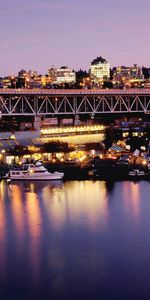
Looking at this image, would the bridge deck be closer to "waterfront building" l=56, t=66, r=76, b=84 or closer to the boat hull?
the boat hull

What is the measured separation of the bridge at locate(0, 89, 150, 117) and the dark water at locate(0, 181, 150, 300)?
21.7 ft

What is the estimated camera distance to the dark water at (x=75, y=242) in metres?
6.54

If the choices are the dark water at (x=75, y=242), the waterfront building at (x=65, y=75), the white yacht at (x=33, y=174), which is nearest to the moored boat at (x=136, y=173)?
the dark water at (x=75, y=242)

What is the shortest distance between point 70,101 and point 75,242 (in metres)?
12.7

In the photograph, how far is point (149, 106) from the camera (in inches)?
908

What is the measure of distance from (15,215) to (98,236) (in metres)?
1.89

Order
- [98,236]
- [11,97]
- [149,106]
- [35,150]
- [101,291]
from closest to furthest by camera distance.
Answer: [101,291] → [98,236] → [35,150] → [11,97] → [149,106]

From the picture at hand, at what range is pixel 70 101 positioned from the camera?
67.5 ft

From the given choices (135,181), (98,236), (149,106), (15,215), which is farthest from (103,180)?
(149,106)

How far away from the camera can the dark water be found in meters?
6.54

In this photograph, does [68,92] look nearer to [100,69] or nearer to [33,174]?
[33,174]

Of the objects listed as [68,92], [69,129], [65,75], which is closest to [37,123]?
[69,129]

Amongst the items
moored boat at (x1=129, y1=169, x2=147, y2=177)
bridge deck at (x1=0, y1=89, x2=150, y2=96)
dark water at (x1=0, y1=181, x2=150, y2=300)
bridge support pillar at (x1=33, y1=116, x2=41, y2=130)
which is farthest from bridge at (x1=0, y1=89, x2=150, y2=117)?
dark water at (x1=0, y1=181, x2=150, y2=300)

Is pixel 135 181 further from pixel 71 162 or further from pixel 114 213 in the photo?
pixel 114 213
